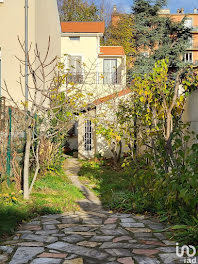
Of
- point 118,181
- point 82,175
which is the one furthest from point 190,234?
point 82,175

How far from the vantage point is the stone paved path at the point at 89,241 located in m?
3.64

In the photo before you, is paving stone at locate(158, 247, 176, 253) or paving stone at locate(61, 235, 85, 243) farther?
paving stone at locate(61, 235, 85, 243)

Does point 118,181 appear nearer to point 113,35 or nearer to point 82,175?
point 82,175

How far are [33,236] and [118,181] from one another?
195 inches

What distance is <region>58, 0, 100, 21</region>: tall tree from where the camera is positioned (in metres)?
30.0

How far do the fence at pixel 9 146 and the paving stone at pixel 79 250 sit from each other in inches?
124

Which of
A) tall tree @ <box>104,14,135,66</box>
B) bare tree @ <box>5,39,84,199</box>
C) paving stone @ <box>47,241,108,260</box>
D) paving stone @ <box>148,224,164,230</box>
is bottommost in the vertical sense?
paving stone @ <box>148,224,164,230</box>

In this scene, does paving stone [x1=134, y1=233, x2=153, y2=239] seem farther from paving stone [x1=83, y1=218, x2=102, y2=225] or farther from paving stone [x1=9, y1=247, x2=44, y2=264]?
paving stone [x1=9, y1=247, x2=44, y2=264]

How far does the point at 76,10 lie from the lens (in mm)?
30109

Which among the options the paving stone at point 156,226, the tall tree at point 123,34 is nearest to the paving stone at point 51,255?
the paving stone at point 156,226

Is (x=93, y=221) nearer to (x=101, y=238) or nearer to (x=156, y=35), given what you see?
(x=101, y=238)

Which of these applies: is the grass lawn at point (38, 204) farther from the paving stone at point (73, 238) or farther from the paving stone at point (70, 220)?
the paving stone at point (73, 238)

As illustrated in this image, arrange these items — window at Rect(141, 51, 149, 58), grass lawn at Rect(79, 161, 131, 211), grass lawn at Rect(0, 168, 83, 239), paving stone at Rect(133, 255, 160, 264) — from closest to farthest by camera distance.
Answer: paving stone at Rect(133, 255, 160, 264) → grass lawn at Rect(0, 168, 83, 239) → grass lawn at Rect(79, 161, 131, 211) → window at Rect(141, 51, 149, 58)

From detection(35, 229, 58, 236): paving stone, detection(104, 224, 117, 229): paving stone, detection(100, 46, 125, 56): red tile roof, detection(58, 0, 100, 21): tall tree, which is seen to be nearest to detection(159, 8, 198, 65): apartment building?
detection(58, 0, 100, 21): tall tree
